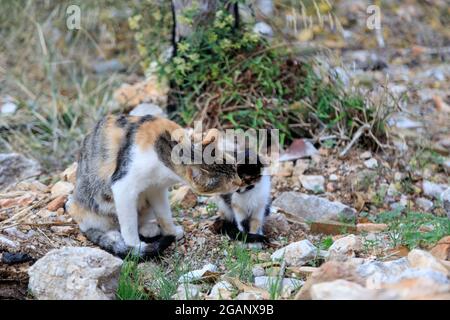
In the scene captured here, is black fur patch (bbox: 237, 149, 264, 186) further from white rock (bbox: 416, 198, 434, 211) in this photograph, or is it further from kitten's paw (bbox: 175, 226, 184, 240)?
white rock (bbox: 416, 198, 434, 211)

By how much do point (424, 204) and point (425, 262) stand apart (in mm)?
2594

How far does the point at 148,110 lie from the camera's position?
7277 millimetres

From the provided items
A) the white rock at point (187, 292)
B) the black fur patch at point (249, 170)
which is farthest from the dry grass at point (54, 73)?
the white rock at point (187, 292)

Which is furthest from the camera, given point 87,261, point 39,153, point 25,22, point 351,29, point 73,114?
point 351,29

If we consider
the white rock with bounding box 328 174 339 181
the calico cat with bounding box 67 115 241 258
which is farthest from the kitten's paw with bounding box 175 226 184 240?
the white rock with bounding box 328 174 339 181

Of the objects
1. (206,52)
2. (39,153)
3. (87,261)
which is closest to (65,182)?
(39,153)

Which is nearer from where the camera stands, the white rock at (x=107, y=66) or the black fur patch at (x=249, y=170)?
the black fur patch at (x=249, y=170)

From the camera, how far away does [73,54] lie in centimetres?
993

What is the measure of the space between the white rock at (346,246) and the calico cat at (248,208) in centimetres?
60

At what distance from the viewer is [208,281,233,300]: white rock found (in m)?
4.11

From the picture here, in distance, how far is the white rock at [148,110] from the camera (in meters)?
7.22

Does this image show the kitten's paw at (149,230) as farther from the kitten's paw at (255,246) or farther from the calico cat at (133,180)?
the kitten's paw at (255,246)

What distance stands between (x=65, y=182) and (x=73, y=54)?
4031mm
